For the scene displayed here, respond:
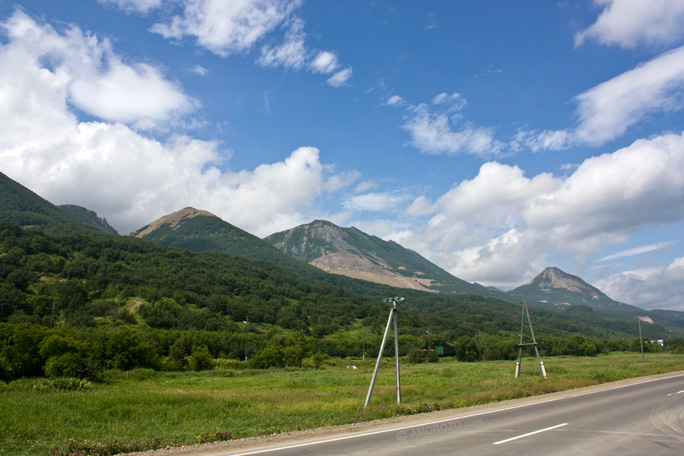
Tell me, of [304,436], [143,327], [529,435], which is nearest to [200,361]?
[143,327]

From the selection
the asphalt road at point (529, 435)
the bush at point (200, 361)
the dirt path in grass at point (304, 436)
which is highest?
the asphalt road at point (529, 435)

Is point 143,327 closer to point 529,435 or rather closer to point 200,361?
point 200,361

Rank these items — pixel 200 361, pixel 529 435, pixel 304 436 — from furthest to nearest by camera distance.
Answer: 1. pixel 200 361
2. pixel 304 436
3. pixel 529 435

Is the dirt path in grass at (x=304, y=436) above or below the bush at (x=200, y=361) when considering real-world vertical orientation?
above

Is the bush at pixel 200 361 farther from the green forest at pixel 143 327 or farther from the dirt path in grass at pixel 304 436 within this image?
the dirt path in grass at pixel 304 436

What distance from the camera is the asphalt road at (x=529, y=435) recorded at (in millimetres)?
12625

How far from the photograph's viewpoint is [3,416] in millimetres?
18891

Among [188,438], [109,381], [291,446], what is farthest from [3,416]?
[109,381]

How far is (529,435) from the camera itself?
1476 centimetres

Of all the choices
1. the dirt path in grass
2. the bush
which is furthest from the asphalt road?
the bush

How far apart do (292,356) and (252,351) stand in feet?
78.7

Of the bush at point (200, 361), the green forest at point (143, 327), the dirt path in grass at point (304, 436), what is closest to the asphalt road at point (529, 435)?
the dirt path in grass at point (304, 436)

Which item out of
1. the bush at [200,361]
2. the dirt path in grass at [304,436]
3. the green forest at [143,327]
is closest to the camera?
the dirt path in grass at [304,436]

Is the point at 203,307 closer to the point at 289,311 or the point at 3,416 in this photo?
the point at 289,311
